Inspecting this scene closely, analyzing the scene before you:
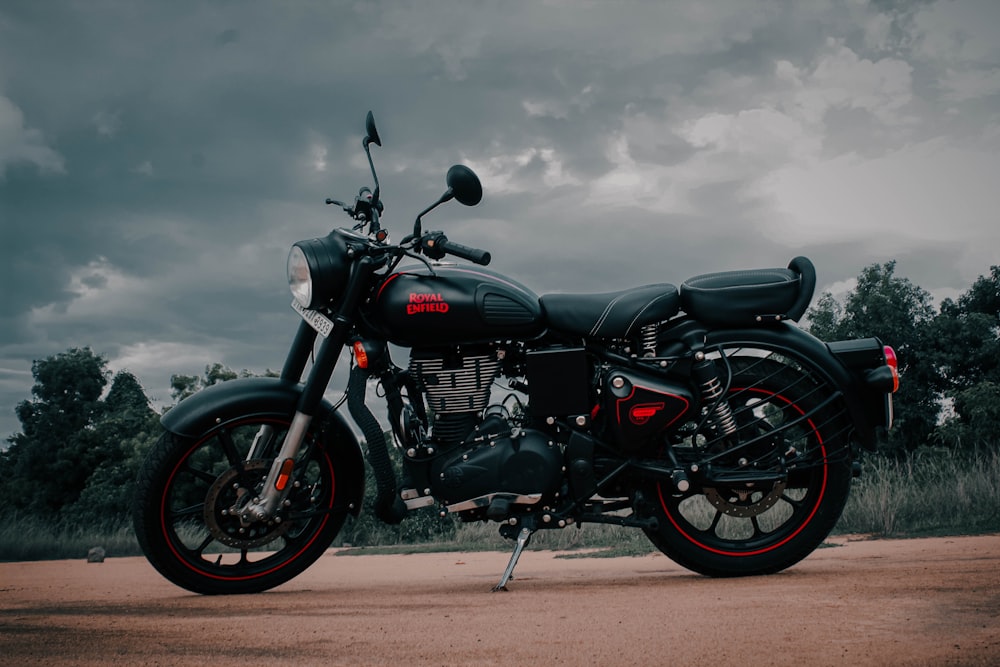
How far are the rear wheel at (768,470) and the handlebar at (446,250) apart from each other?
154cm

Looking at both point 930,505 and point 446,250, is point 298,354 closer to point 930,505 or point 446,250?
point 446,250

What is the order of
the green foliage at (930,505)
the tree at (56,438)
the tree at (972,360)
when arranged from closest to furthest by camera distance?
1. the green foliage at (930,505)
2. the tree at (972,360)
3. the tree at (56,438)

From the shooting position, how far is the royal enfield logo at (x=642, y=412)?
4.28 meters

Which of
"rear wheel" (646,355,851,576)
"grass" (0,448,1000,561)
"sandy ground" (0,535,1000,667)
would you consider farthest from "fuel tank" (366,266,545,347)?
"grass" (0,448,1000,561)

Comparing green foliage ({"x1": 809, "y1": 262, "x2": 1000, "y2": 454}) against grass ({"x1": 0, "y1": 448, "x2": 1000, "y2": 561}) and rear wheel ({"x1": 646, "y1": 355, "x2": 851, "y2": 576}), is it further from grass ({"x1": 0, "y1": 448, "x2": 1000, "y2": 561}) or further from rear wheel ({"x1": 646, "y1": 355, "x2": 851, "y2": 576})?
rear wheel ({"x1": 646, "y1": 355, "x2": 851, "y2": 576})

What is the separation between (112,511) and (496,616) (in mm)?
14253

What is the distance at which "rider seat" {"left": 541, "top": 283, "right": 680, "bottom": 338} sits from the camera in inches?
169

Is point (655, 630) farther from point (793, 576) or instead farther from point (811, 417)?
point (811, 417)

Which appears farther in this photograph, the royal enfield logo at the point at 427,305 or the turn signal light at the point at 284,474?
the turn signal light at the point at 284,474

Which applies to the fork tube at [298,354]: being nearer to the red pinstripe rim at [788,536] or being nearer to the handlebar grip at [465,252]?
the handlebar grip at [465,252]

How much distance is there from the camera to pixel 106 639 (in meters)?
3.15

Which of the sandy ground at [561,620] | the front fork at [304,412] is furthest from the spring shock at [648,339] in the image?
the front fork at [304,412]

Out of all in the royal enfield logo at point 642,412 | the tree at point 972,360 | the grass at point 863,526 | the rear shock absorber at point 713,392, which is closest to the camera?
the royal enfield logo at point 642,412

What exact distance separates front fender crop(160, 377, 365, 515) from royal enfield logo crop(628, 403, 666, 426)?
1.56m
